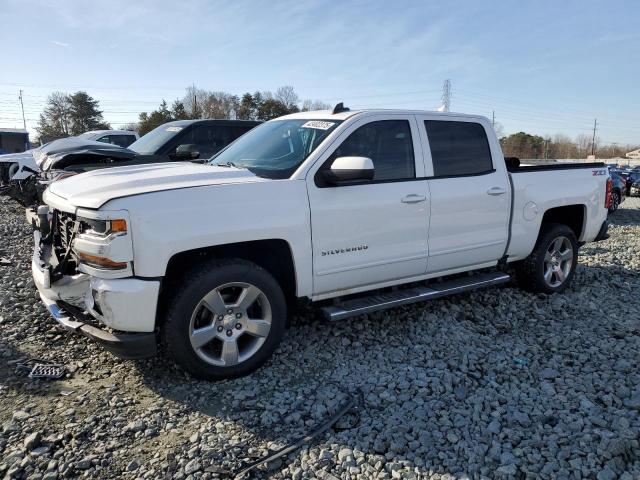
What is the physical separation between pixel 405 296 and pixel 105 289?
2374 millimetres

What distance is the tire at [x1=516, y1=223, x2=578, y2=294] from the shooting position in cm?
532

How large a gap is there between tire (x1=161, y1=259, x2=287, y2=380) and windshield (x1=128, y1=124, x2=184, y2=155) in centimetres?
573

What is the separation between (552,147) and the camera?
251 feet

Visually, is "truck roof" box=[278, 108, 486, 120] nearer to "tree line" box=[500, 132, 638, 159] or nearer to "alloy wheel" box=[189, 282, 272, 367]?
"alloy wheel" box=[189, 282, 272, 367]

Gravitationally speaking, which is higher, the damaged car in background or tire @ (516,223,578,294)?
the damaged car in background

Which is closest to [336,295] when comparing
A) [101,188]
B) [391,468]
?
[391,468]

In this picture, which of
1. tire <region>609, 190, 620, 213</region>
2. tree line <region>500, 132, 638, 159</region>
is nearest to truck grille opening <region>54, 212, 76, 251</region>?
tire <region>609, 190, 620, 213</region>

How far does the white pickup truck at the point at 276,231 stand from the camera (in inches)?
122

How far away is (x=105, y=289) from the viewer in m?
3.02

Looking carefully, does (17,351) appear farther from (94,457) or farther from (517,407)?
(517,407)

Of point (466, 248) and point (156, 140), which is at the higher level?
point (156, 140)

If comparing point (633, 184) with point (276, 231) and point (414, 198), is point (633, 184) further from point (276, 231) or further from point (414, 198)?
point (276, 231)

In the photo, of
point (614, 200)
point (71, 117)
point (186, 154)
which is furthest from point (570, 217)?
point (71, 117)

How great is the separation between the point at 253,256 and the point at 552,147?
82812mm
